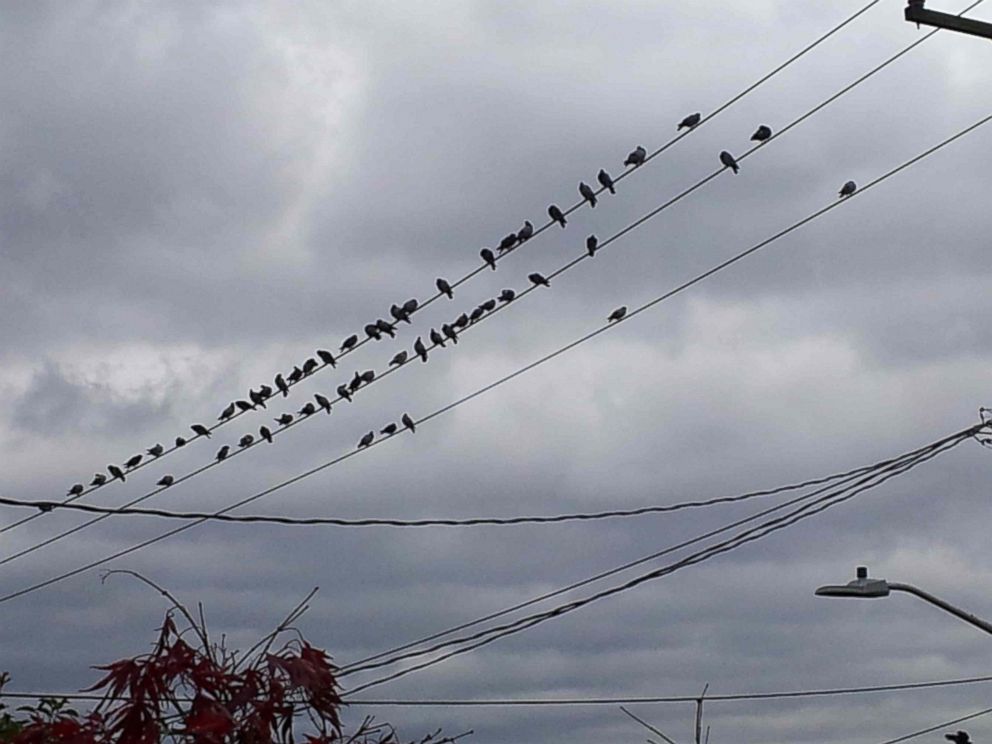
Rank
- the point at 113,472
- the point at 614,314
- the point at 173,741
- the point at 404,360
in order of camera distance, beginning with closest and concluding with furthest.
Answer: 1. the point at 173,741
2. the point at 614,314
3. the point at 404,360
4. the point at 113,472

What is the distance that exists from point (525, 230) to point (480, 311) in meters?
1.28

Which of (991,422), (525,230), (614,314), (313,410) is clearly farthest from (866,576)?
(313,410)

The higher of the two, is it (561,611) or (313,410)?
(313,410)

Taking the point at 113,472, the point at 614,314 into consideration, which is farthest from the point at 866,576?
the point at 113,472

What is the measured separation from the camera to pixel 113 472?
31.5m

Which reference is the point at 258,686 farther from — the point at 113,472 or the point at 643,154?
the point at 113,472

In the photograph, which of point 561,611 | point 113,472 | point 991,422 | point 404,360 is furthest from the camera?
point 113,472

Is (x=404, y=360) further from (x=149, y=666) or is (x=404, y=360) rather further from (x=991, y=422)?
(x=149, y=666)

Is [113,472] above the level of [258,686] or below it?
above

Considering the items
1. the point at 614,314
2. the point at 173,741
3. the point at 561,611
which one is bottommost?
the point at 173,741

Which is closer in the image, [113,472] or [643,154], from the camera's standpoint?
[643,154]

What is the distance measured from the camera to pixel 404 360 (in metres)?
26.6

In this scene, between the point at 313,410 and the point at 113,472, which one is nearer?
the point at 313,410

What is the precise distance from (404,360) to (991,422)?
9482 mm
